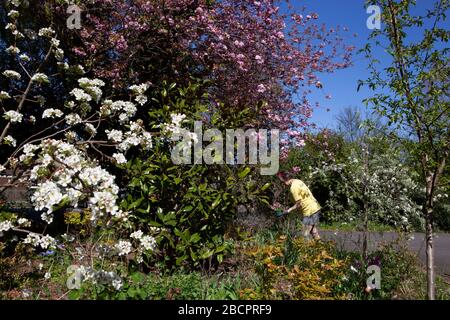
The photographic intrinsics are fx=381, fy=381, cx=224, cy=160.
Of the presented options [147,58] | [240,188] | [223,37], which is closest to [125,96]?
[147,58]

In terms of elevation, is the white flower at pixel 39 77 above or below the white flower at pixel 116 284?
above

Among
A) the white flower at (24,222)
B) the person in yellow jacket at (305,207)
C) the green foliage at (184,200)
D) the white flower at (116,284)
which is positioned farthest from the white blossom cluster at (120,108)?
the person in yellow jacket at (305,207)

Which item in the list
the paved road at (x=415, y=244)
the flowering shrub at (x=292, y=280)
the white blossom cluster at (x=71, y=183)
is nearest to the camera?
the white blossom cluster at (x=71, y=183)

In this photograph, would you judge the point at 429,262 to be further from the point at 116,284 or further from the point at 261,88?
the point at 261,88

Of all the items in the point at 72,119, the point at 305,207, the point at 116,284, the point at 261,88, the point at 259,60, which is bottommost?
the point at 116,284

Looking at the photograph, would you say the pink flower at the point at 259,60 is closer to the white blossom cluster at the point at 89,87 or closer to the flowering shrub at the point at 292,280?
the white blossom cluster at the point at 89,87

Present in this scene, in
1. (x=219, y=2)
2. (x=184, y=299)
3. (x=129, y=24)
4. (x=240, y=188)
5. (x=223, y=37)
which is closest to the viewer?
(x=184, y=299)

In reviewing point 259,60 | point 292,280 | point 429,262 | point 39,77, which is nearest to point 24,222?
point 39,77

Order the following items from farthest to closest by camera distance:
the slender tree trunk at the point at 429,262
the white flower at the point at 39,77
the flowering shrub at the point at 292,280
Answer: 1. the white flower at the point at 39,77
2. the slender tree trunk at the point at 429,262
3. the flowering shrub at the point at 292,280

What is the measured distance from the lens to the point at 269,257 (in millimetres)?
3137

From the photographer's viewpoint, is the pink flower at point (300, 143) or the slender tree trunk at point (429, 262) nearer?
the slender tree trunk at point (429, 262)

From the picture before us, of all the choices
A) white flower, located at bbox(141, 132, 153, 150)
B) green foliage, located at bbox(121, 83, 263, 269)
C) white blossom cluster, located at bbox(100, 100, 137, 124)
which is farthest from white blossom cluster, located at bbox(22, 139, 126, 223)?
green foliage, located at bbox(121, 83, 263, 269)
